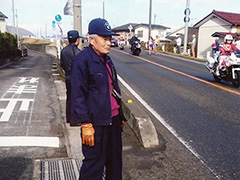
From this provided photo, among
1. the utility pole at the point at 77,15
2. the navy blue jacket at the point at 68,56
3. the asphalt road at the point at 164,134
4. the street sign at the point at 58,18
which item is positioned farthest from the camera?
the street sign at the point at 58,18

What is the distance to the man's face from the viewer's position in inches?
98.1

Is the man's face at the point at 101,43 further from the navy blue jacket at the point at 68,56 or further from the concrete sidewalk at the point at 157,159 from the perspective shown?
the navy blue jacket at the point at 68,56

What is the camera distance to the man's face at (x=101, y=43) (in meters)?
2.49

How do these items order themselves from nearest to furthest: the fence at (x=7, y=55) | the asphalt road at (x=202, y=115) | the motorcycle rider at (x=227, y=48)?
the asphalt road at (x=202, y=115) → the motorcycle rider at (x=227, y=48) → the fence at (x=7, y=55)

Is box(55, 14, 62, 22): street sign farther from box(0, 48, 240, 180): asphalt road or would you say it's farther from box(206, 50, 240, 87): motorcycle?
box(206, 50, 240, 87): motorcycle

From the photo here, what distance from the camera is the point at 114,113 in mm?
2639

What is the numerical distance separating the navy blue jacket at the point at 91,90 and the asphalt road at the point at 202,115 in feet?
6.22

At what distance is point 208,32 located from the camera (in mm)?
27656

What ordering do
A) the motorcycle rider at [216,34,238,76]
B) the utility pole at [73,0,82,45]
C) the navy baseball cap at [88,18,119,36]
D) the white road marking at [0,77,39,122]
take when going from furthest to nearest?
the motorcycle rider at [216,34,238,76]
the utility pole at [73,0,82,45]
the white road marking at [0,77,39,122]
the navy baseball cap at [88,18,119,36]

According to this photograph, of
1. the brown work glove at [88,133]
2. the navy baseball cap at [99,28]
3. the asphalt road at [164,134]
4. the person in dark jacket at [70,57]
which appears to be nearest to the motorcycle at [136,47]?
the asphalt road at [164,134]

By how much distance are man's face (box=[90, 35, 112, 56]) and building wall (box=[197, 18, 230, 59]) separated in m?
25.2


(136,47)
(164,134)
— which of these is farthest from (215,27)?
(164,134)

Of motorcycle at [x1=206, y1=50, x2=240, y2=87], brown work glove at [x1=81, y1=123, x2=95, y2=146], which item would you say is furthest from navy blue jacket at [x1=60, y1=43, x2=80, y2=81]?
motorcycle at [x1=206, y1=50, x2=240, y2=87]

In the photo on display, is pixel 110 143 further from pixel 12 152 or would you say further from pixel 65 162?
pixel 12 152
